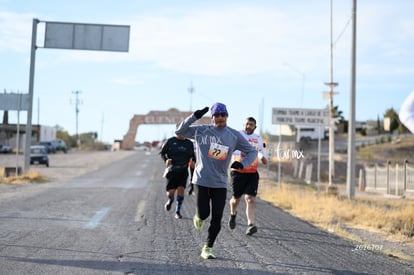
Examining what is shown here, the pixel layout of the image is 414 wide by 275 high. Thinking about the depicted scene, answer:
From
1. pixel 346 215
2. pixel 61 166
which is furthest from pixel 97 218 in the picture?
pixel 61 166

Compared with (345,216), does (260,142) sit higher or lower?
higher

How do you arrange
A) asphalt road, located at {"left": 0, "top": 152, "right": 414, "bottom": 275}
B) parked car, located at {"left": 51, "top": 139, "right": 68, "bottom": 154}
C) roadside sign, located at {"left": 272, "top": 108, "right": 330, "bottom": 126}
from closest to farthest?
asphalt road, located at {"left": 0, "top": 152, "right": 414, "bottom": 275} → roadside sign, located at {"left": 272, "top": 108, "right": 330, "bottom": 126} → parked car, located at {"left": 51, "top": 139, "right": 68, "bottom": 154}

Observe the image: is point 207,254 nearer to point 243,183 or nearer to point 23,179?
point 243,183

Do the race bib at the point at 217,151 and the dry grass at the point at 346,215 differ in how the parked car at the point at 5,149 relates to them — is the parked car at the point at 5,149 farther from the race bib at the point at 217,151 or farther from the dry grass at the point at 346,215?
the race bib at the point at 217,151

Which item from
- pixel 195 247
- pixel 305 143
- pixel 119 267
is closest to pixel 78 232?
pixel 195 247

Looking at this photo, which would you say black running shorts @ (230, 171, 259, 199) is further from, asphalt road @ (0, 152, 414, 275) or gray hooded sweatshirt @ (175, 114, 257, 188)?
gray hooded sweatshirt @ (175, 114, 257, 188)

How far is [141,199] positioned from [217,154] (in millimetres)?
9086

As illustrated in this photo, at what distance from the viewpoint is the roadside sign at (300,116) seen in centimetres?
1923

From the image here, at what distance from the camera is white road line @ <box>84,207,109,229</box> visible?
1020 centimetres

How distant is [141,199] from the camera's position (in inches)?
631

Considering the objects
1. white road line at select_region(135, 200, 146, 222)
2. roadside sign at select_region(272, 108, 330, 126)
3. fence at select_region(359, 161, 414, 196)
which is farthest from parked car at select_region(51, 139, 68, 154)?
white road line at select_region(135, 200, 146, 222)

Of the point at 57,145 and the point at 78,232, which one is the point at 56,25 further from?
the point at 57,145

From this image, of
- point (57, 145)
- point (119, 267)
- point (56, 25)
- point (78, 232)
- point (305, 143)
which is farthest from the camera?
point (57, 145)

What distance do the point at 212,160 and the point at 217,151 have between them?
0.14m
